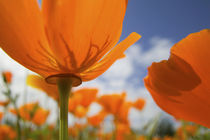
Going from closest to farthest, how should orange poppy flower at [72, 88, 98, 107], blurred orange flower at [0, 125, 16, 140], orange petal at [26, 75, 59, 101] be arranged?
orange petal at [26, 75, 59, 101] → orange poppy flower at [72, 88, 98, 107] → blurred orange flower at [0, 125, 16, 140]

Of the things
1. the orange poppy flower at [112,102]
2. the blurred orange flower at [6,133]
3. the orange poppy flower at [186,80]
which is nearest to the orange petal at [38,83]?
the orange poppy flower at [186,80]

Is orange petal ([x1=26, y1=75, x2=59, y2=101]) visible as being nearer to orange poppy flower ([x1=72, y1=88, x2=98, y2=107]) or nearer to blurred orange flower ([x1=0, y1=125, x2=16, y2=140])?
orange poppy flower ([x1=72, y1=88, x2=98, y2=107])

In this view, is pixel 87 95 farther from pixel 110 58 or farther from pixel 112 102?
pixel 110 58

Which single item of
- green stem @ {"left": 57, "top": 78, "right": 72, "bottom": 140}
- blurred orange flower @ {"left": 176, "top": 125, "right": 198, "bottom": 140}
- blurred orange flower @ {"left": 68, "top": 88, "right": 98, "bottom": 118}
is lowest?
blurred orange flower @ {"left": 176, "top": 125, "right": 198, "bottom": 140}

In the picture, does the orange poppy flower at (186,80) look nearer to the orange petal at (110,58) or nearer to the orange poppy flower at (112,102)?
the orange petal at (110,58)

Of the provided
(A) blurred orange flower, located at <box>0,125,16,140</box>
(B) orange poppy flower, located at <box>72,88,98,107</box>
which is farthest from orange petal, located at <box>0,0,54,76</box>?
(A) blurred orange flower, located at <box>0,125,16,140</box>

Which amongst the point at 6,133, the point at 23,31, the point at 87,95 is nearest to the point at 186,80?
the point at 23,31
